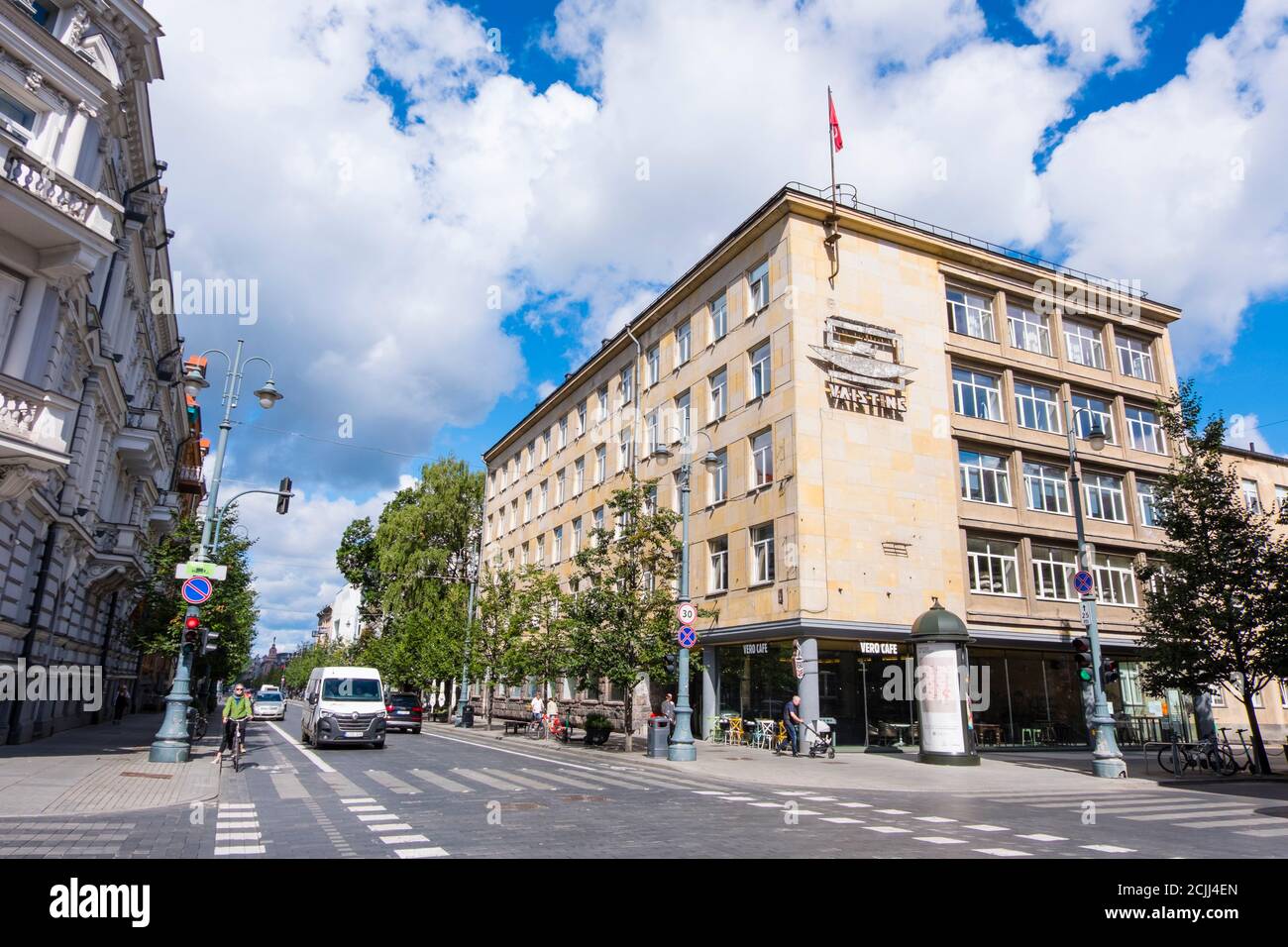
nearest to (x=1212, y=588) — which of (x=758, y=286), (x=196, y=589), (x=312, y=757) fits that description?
(x=758, y=286)

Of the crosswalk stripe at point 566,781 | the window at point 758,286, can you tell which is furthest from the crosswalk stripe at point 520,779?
the window at point 758,286

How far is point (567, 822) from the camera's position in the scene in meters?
10.2

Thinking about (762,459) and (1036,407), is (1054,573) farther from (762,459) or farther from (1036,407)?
(762,459)

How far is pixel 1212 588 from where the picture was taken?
2161 cm

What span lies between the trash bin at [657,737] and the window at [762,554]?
6969 mm

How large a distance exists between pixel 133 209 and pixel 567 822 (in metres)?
24.1

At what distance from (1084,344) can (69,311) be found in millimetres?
37147

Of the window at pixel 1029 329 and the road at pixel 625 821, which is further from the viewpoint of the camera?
the window at pixel 1029 329

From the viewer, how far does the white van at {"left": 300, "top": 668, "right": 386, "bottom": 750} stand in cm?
Answer: 2333

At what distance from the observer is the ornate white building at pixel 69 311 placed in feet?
51.1

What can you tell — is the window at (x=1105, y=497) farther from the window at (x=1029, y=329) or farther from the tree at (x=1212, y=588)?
the tree at (x=1212, y=588)

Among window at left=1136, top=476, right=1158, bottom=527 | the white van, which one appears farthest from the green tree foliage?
window at left=1136, top=476, right=1158, bottom=527
